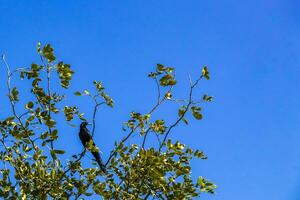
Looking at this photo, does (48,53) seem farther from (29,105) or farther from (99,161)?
(99,161)

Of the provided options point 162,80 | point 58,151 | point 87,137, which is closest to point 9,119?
point 58,151

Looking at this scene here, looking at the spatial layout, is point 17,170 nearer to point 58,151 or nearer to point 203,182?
point 58,151

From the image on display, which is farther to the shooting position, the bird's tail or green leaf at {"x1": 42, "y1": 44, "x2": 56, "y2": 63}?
the bird's tail

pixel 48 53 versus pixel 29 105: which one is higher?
pixel 48 53

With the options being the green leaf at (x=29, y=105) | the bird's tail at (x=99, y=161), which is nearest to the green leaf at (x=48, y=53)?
the green leaf at (x=29, y=105)

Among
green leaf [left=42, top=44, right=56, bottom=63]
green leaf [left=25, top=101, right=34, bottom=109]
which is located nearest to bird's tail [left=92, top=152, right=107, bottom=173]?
green leaf [left=25, top=101, right=34, bottom=109]

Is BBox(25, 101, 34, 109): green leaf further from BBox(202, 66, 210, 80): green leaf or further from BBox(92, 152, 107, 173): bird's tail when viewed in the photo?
BBox(202, 66, 210, 80): green leaf

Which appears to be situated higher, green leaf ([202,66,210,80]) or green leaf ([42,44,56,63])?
A: green leaf ([42,44,56,63])

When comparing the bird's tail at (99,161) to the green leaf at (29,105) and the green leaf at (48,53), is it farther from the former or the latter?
the green leaf at (48,53)

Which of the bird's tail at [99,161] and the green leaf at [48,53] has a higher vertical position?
the green leaf at [48,53]

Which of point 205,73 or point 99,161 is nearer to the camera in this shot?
point 205,73

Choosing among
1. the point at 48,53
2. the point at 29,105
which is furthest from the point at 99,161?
the point at 48,53

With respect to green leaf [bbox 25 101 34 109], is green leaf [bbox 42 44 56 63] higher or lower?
higher

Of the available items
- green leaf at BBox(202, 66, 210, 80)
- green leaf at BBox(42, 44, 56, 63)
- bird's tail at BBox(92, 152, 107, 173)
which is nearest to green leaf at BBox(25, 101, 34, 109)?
green leaf at BBox(42, 44, 56, 63)
